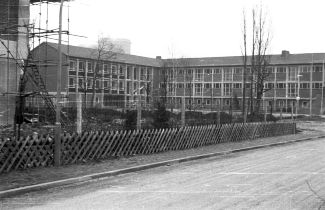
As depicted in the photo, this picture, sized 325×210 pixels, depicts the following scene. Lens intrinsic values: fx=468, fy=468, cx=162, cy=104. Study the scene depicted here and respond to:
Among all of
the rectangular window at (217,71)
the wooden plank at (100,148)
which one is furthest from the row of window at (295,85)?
the wooden plank at (100,148)

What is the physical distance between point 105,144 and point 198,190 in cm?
605

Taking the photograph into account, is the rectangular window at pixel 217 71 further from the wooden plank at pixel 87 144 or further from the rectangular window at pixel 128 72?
the wooden plank at pixel 87 144

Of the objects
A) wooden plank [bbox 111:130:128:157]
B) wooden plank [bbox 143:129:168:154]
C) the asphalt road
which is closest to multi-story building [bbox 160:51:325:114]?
wooden plank [bbox 143:129:168:154]

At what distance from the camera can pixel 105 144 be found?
15719 mm

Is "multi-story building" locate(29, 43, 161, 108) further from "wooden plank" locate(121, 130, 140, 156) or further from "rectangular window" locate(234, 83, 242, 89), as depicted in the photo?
"wooden plank" locate(121, 130, 140, 156)

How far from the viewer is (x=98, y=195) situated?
9820 mm

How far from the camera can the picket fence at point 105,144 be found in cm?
1262

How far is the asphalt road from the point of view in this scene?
874cm

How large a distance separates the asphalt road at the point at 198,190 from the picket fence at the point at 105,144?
223 cm

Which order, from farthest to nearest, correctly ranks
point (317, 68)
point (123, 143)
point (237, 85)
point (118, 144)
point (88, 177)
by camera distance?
point (237, 85)
point (317, 68)
point (123, 143)
point (118, 144)
point (88, 177)

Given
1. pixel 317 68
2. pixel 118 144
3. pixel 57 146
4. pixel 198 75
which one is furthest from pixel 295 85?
pixel 57 146

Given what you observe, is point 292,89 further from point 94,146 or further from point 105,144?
point 94,146

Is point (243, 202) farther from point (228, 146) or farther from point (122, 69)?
point (122, 69)

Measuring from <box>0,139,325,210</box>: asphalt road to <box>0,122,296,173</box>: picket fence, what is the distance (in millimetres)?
2227
